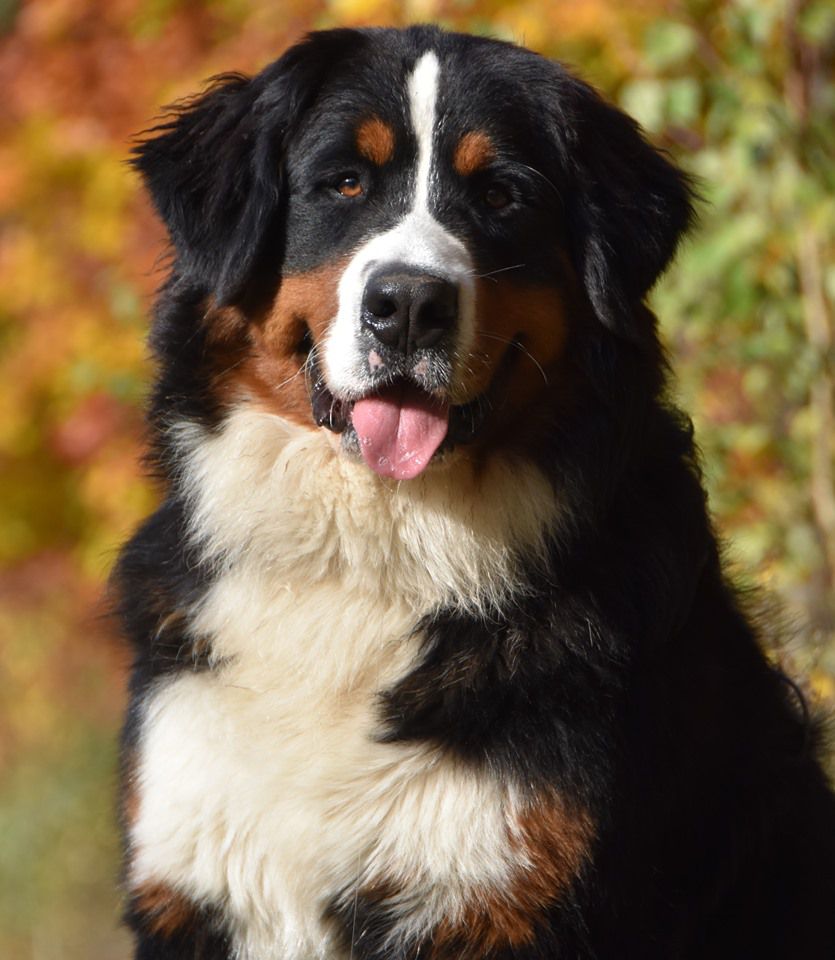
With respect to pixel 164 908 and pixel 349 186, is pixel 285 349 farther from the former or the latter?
pixel 164 908

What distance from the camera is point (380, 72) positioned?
3295 millimetres

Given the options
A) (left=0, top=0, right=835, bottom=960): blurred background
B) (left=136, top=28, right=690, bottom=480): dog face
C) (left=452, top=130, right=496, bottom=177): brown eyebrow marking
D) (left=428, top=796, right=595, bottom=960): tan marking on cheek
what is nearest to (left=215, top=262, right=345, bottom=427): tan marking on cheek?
(left=136, top=28, right=690, bottom=480): dog face

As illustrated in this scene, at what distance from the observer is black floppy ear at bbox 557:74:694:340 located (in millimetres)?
3238

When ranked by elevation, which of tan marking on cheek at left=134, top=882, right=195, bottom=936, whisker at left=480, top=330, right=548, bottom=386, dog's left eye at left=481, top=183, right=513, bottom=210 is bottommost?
tan marking on cheek at left=134, top=882, right=195, bottom=936

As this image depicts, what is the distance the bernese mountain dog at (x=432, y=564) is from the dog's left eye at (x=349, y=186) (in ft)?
0.05

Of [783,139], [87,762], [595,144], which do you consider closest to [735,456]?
[783,139]

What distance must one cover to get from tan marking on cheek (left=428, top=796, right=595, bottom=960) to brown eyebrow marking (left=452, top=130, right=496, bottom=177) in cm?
141

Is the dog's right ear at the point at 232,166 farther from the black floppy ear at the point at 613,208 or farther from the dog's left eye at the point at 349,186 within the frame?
the black floppy ear at the point at 613,208

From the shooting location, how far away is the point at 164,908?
3072 mm

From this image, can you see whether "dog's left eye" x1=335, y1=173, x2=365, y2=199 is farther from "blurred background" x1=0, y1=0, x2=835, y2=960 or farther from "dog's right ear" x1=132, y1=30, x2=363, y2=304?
"blurred background" x1=0, y1=0, x2=835, y2=960

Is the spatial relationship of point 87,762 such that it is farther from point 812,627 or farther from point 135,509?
point 812,627

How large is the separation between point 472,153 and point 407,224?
0.25 metres

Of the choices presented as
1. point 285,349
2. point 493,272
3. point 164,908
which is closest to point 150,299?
point 285,349

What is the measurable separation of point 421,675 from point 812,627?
2393 mm
